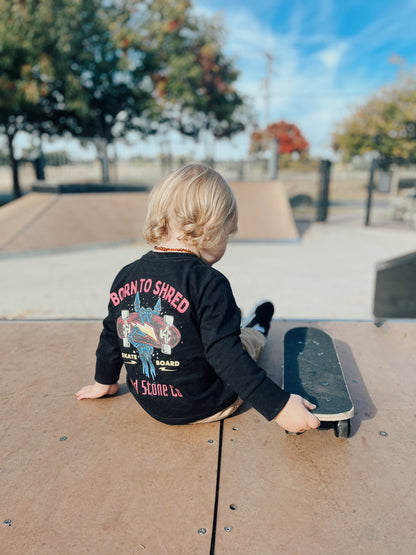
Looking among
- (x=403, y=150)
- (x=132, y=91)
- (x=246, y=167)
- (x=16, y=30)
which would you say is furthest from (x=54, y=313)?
(x=403, y=150)

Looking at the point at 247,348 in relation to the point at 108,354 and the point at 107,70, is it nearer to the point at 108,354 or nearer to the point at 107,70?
the point at 108,354

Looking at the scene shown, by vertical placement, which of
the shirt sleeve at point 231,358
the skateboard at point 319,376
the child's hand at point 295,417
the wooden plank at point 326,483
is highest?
the shirt sleeve at point 231,358

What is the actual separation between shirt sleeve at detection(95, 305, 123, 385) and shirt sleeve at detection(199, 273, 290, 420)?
449 millimetres

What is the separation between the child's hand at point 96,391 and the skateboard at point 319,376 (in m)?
0.75

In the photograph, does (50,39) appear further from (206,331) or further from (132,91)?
(206,331)

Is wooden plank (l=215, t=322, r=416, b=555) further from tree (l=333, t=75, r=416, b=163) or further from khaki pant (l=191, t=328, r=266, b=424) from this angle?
tree (l=333, t=75, r=416, b=163)

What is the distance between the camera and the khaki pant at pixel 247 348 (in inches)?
66.4

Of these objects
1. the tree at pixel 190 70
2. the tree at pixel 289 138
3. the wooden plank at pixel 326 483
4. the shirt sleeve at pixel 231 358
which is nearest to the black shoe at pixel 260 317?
the wooden plank at pixel 326 483

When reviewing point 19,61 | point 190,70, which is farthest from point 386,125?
point 19,61

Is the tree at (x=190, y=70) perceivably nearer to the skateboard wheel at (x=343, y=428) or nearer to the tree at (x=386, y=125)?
the tree at (x=386, y=125)

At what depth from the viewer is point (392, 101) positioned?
28.6 metres

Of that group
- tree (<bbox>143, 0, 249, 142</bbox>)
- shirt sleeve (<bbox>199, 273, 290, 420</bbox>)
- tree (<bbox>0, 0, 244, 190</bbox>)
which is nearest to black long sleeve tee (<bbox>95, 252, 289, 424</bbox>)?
shirt sleeve (<bbox>199, 273, 290, 420</bbox>)

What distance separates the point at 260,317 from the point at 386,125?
3030 cm

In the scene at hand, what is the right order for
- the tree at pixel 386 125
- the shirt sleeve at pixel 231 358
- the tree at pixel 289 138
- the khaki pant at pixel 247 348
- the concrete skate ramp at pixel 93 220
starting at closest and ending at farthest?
the shirt sleeve at pixel 231 358 → the khaki pant at pixel 247 348 → the concrete skate ramp at pixel 93 220 → the tree at pixel 386 125 → the tree at pixel 289 138
